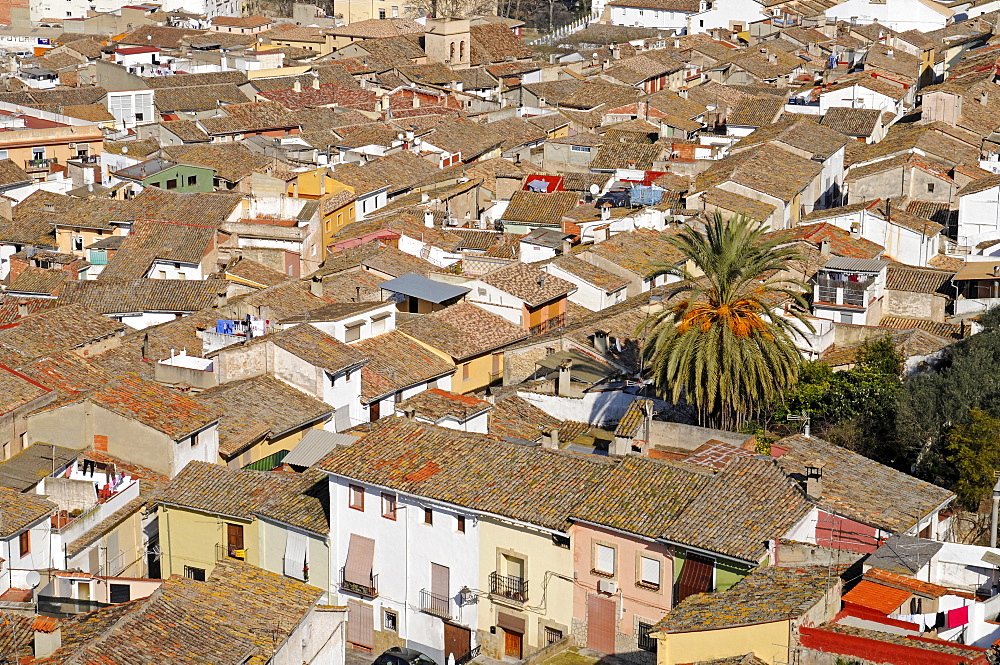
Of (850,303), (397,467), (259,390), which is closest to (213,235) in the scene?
(259,390)

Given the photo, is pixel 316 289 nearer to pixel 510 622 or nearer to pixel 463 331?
pixel 463 331

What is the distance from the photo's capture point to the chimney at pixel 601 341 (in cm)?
3947

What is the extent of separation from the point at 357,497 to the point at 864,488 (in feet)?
28.9

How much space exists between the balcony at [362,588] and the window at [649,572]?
17.8 feet

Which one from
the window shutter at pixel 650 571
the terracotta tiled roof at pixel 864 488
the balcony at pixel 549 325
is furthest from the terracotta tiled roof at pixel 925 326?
the window shutter at pixel 650 571

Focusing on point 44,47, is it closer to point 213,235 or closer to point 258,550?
point 213,235

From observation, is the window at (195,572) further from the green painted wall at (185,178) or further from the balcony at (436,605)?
the green painted wall at (185,178)

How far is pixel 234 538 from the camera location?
29.9 metres

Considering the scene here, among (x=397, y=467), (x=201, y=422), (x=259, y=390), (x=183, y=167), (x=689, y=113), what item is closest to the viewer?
(x=397, y=467)

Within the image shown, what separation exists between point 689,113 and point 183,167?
24870 millimetres

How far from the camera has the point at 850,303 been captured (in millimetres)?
39625

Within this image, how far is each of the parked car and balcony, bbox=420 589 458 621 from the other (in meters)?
0.75

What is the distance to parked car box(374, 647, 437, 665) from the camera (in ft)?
86.7

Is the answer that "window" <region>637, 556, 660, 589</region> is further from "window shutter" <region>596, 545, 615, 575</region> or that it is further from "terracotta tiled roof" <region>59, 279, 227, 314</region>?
"terracotta tiled roof" <region>59, 279, 227, 314</region>
